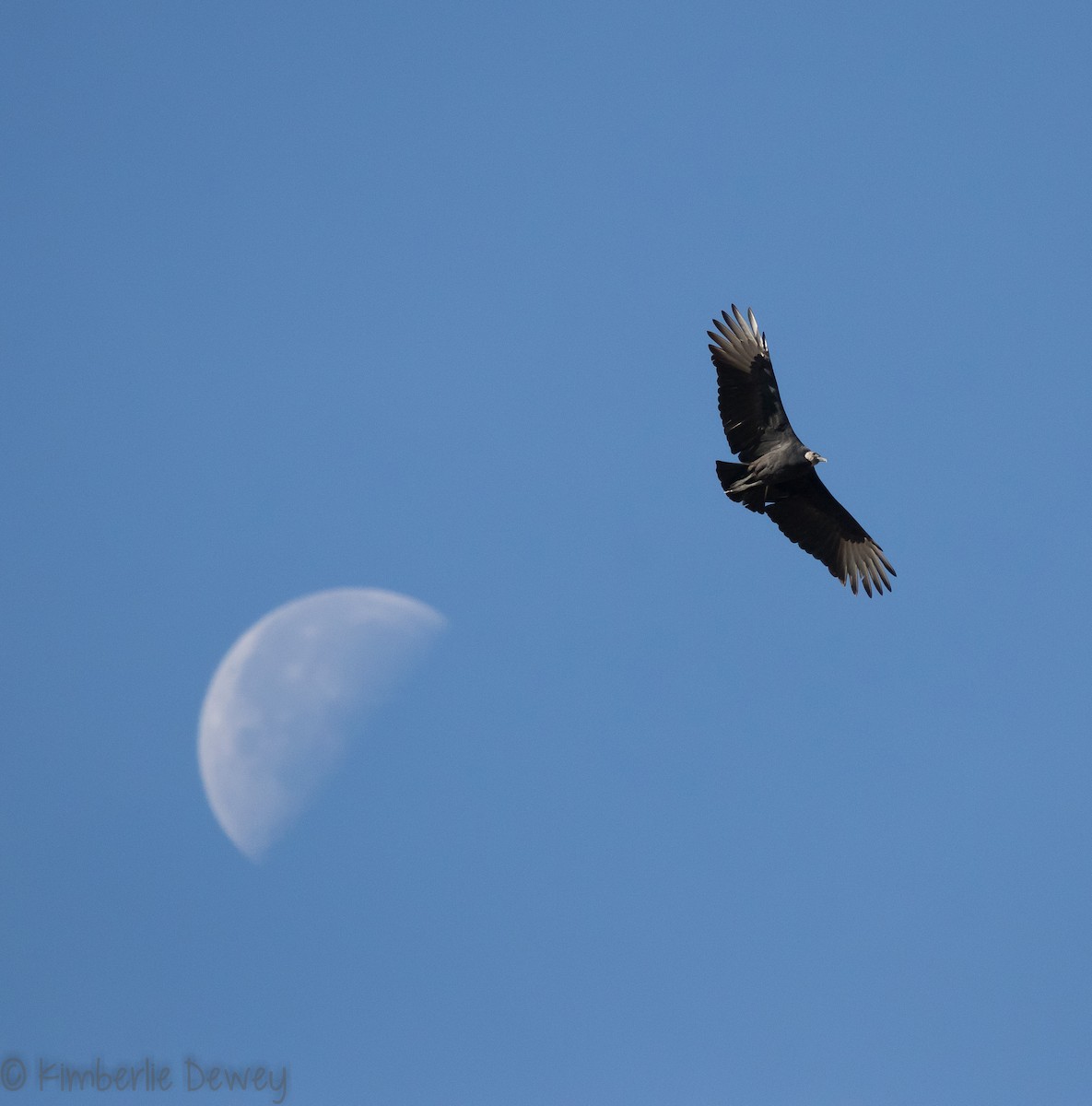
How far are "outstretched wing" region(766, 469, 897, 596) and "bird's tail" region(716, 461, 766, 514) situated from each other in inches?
29.3

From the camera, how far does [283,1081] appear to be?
969 inches

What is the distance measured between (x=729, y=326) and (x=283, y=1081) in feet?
47.0

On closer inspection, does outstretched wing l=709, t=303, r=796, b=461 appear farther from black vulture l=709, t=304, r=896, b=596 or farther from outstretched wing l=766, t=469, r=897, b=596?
outstretched wing l=766, t=469, r=897, b=596

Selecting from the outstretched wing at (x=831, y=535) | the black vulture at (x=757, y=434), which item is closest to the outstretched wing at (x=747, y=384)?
the black vulture at (x=757, y=434)

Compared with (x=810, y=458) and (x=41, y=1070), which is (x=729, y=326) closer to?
(x=810, y=458)

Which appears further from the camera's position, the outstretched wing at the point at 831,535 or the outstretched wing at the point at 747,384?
the outstretched wing at the point at 831,535

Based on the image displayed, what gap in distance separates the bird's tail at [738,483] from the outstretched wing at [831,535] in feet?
2.44

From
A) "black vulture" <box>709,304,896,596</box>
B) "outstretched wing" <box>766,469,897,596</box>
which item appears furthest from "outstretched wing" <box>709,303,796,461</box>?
"outstretched wing" <box>766,469,897,596</box>

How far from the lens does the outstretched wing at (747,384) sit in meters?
24.5

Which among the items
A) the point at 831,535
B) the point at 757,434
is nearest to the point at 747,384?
the point at 757,434

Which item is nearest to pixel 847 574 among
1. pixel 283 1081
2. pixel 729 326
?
pixel 729 326

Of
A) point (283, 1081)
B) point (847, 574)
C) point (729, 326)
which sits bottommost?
point (283, 1081)

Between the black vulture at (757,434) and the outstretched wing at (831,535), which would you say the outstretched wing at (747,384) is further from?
the outstretched wing at (831,535)

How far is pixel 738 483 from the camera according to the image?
25.2m
